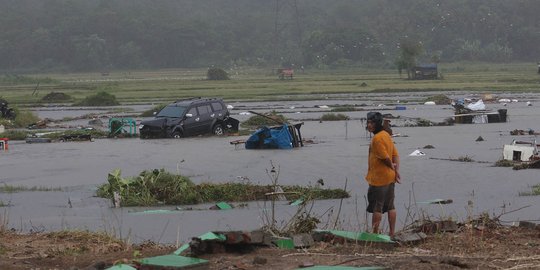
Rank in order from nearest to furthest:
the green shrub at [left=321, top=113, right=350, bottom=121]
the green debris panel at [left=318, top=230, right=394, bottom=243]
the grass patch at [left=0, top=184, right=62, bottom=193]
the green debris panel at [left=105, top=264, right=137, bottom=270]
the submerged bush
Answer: the green debris panel at [left=105, top=264, right=137, bottom=270]
the green debris panel at [left=318, top=230, right=394, bottom=243]
the grass patch at [left=0, top=184, right=62, bottom=193]
the submerged bush
the green shrub at [left=321, top=113, right=350, bottom=121]

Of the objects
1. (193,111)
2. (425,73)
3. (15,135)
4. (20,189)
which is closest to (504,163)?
(20,189)

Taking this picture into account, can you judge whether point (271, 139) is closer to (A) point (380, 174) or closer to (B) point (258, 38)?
(A) point (380, 174)

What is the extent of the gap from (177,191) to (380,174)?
7.18m

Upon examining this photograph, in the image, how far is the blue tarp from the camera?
3172cm

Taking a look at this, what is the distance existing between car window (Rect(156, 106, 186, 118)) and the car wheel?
1455mm

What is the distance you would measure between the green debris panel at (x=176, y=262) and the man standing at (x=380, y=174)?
3.64 metres

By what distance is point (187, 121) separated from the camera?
37594mm

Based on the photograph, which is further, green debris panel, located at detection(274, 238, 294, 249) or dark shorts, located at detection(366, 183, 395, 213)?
dark shorts, located at detection(366, 183, 395, 213)

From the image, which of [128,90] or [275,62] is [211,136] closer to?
[128,90]

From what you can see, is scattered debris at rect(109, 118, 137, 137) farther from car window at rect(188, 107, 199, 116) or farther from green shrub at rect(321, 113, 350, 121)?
green shrub at rect(321, 113, 350, 121)

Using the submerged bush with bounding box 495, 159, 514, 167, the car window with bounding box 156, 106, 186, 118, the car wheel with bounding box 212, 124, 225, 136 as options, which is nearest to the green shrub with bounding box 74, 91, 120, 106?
the car window with bounding box 156, 106, 186, 118

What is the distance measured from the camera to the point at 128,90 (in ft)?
300

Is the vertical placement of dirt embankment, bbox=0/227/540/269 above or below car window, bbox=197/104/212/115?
below

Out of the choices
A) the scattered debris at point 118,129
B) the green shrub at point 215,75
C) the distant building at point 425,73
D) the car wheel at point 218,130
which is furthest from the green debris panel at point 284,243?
the green shrub at point 215,75
